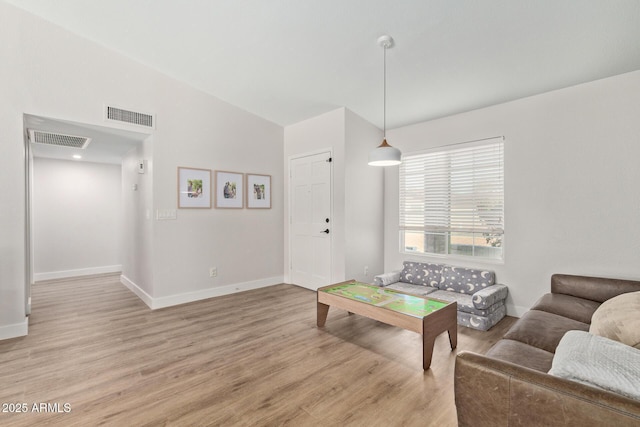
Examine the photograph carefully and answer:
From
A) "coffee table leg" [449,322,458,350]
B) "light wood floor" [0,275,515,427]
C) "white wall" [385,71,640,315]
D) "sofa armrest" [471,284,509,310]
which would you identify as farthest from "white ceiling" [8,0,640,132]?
"light wood floor" [0,275,515,427]

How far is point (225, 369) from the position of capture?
2.43m

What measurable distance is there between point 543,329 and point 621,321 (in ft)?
1.92

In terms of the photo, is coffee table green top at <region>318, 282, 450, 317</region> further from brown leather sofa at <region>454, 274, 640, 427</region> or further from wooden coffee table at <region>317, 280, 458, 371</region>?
brown leather sofa at <region>454, 274, 640, 427</region>

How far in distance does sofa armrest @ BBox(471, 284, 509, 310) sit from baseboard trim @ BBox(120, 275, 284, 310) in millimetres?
3212

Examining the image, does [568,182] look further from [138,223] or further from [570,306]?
[138,223]

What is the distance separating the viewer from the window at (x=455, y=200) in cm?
379

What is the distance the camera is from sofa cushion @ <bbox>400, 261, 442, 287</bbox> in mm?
4004

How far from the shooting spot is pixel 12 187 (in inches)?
120

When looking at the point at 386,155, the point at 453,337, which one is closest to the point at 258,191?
the point at 386,155

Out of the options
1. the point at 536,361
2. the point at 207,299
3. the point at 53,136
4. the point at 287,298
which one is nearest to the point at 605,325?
the point at 536,361

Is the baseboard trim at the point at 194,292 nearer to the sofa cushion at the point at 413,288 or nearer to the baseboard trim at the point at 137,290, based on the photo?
the baseboard trim at the point at 137,290

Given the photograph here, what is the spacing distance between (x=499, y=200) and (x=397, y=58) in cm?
217

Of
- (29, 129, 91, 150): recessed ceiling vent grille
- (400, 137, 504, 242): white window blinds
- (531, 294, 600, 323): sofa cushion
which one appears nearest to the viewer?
(531, 294, 600, 323): sofa cushion

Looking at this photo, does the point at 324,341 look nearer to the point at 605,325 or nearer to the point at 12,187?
the point at 605,325
